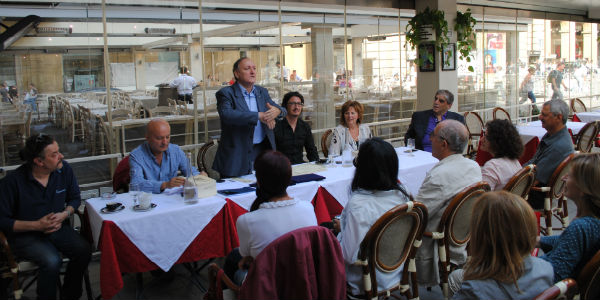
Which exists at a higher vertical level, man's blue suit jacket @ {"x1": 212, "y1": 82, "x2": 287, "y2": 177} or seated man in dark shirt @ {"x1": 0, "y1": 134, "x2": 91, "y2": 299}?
man's blue suit jacket @ {"x1": 212, "y1": 82, "x2": 287, "y2": 177}

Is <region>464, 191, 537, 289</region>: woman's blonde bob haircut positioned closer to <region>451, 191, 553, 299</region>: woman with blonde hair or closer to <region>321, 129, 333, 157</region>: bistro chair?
<region>451, 191, 553, 299</region>: woman with blonde hair

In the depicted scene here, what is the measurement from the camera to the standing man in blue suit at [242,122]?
186 inches

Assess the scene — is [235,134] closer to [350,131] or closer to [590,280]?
[350,131]

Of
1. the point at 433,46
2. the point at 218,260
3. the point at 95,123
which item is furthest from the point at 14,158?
the point at 433,46

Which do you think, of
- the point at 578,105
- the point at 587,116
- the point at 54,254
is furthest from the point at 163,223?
the point at 578,105

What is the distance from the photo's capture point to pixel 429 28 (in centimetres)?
830

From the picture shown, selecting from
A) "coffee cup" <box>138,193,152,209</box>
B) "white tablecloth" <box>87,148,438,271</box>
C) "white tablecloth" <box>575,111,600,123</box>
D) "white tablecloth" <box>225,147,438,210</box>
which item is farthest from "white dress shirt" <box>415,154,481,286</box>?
"white tablecloth" <box>575,111,600,123</box>

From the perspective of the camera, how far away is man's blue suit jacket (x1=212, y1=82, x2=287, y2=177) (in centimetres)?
471

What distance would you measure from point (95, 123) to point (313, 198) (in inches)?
124

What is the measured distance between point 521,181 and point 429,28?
16.4 ft

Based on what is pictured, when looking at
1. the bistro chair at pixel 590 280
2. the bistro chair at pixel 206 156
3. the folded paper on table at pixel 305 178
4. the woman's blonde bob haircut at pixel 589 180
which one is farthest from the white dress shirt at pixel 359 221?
the bistro chair at pixel 206 156

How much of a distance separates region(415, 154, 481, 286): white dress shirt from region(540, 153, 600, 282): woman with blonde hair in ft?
2.85

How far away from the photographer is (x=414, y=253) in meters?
3.14

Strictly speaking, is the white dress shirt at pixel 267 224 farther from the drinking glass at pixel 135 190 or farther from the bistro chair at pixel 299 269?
the drinking glass at pixel 135 190
